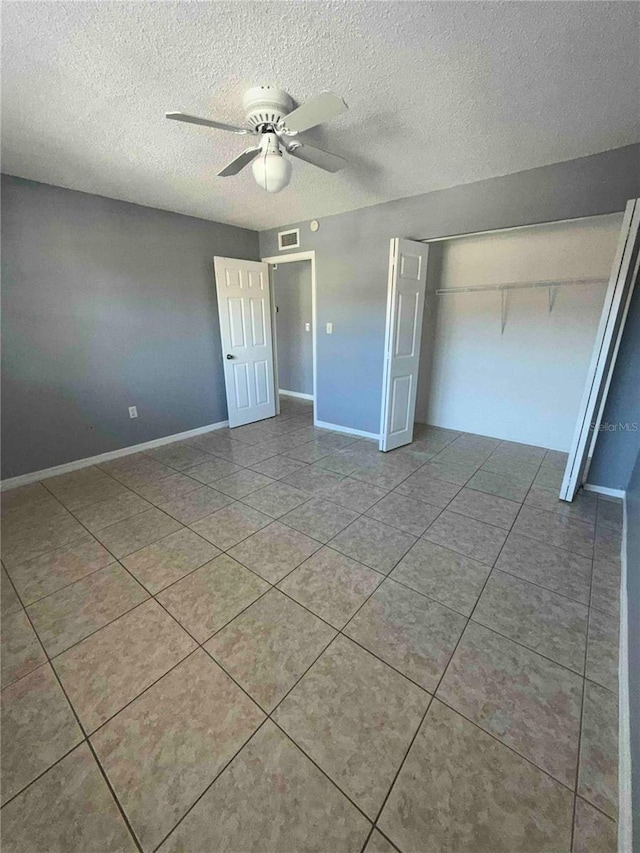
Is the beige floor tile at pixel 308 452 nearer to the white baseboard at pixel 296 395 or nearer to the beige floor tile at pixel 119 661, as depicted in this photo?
the beige floor tile at pixel 119 661

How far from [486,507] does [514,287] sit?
2.42 meters

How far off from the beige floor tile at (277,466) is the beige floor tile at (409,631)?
1550 mm

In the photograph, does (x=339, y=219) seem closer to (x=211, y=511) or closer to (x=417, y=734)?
(x=211, y=511)

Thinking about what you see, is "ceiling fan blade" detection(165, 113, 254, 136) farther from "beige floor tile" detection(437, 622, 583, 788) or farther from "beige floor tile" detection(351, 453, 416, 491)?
"beige floor tile" detection(437, 622, 583, 788)

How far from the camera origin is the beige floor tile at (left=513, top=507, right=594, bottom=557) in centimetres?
213

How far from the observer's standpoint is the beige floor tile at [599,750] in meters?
1.03

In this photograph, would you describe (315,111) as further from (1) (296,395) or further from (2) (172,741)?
(1) (296,395)

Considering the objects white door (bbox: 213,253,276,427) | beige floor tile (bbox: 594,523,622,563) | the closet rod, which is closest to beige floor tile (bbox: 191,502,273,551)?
white door (bbox: 213,253,276,427)

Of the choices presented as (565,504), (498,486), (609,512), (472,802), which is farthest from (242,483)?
(609,512)

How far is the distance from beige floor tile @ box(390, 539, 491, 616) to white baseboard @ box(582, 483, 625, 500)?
1540 millimetres

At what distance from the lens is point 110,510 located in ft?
8.38

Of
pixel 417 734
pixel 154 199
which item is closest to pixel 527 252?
pixel 154 199

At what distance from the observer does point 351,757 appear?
112cm

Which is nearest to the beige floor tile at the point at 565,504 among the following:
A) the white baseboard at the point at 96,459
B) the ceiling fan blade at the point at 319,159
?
the ceiling fan blade at the point at 319,159
